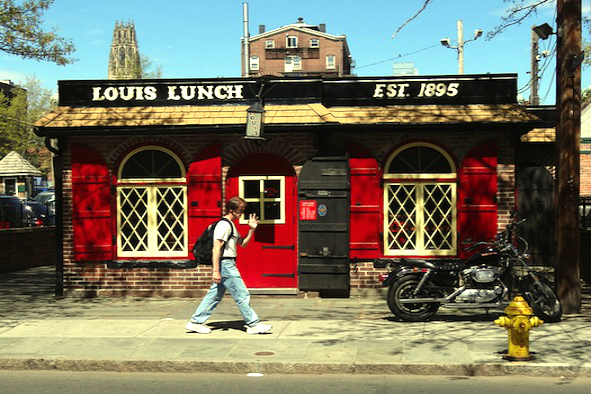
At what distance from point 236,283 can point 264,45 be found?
83718mm

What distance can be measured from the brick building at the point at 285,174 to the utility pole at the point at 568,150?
190cm

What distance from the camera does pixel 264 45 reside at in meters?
90.8

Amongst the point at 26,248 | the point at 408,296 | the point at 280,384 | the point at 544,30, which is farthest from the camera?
the point at 26,248

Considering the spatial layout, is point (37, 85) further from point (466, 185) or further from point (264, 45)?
point (466, 185)

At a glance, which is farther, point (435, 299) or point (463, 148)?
point (463, 148)

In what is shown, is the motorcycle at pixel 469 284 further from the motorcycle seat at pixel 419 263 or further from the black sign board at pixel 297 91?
the black sign board at pixel 297 91

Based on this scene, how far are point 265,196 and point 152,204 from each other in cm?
209

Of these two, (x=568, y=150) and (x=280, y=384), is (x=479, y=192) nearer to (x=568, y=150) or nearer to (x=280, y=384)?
(x=568, y=150)

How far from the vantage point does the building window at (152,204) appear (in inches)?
526

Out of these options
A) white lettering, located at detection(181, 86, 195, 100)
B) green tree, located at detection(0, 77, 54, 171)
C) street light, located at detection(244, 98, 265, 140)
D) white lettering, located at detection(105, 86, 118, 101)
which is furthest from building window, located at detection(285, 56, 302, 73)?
street light, located at detection(244, 98, 265, 140)

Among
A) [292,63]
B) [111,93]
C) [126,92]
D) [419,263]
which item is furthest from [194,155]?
[292,63]

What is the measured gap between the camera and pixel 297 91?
43.6 feet

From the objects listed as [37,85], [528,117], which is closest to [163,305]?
[528,117]

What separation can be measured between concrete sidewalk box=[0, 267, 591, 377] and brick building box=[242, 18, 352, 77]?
80.1m
